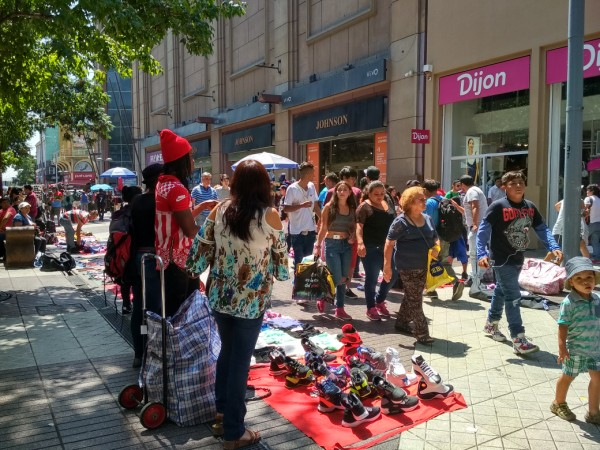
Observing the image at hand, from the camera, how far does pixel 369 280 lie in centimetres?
643

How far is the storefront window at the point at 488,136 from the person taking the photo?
12.5m

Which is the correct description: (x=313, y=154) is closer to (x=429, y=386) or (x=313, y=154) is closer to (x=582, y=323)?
(x=429, y=386)

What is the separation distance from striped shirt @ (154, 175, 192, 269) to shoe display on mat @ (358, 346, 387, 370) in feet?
6.12

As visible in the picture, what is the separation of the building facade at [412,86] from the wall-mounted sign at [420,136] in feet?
0.09

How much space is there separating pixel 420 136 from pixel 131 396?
11614 millimetres

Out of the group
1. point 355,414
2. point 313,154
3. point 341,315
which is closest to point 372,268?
point 341,315

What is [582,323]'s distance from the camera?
3.59 m

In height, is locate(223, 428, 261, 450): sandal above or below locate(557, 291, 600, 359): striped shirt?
below

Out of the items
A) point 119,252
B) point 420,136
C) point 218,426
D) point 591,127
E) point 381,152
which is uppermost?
point 420,136

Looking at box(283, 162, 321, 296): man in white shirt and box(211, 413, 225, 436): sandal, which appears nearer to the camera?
box(211, 413, 225, 436): sandal

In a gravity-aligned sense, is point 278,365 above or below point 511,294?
below

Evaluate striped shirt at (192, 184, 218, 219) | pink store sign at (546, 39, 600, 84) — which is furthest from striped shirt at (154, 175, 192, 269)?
pink store sign at (546, 39, 600, 84)

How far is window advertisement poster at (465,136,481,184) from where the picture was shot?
13.7 m

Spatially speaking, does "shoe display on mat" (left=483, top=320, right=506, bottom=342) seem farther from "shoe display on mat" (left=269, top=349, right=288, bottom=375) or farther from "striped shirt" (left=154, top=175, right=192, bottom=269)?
"striped shirt" (left=154, top=175, right=192, bottom=269)
